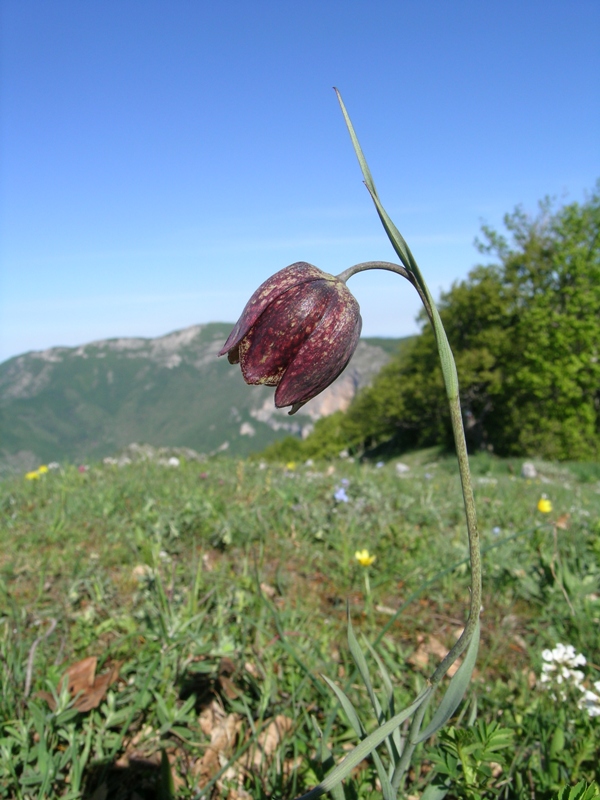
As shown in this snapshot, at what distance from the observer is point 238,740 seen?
1591mm

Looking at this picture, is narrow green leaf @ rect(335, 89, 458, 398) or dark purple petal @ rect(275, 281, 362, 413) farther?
dark purple petal @ rect(275, 281, 362, 413)

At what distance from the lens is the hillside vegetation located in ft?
66.0

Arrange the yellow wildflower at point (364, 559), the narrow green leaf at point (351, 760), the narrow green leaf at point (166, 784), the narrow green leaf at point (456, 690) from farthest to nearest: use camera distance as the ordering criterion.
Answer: the yellow wildflower at point (364, 559) < the narrow green leaf at point (166, 784) < the narrow green leaf at point (456, 690) < the narrow green leaf at point (351, 760)

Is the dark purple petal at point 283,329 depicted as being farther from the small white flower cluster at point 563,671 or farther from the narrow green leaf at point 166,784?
the small white flower cluster at point 563,671

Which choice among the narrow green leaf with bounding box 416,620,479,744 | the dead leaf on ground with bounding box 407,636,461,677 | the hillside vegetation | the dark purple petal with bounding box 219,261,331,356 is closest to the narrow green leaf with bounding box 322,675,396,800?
the narrow green leaf with bounding box 416,620,479,744

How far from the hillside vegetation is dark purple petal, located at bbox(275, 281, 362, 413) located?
17227 mm

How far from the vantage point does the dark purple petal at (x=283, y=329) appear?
1.04 m

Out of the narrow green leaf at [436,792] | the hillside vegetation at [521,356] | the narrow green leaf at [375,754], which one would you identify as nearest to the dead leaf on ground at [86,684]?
the narrow green leaf at [375,754]

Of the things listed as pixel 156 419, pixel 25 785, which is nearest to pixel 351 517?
pixel 25 785

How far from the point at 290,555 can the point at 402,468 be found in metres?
3.80

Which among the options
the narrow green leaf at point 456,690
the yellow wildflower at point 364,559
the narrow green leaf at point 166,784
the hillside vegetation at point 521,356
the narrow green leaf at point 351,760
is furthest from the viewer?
the hillside vegetation at point 521,356

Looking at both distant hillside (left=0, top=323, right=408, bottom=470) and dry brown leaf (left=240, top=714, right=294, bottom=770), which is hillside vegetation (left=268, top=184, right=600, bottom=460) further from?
distant hillside (left=0, top=323, right=408, bottom=470)

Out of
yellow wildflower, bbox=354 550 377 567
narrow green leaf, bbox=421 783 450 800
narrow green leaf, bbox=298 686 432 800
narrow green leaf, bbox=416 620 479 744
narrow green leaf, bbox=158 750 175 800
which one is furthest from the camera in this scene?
yellow wildflower, bbox=354 550 377 567

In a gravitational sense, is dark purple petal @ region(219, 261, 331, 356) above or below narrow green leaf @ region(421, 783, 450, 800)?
above
